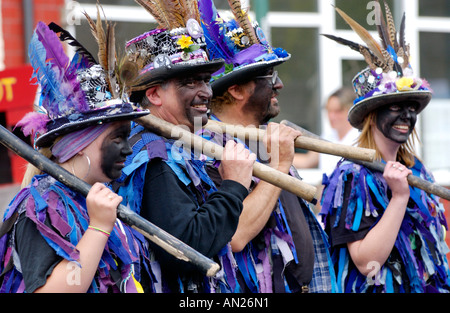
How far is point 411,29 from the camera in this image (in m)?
8.88

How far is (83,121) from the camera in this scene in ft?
9.73

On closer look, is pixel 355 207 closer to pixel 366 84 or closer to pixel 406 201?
pixel 406 201

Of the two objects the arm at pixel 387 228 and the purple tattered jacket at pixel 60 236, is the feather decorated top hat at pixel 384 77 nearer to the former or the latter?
the arm at pixel 387 228

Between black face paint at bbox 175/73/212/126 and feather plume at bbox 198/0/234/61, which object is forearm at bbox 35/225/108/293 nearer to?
black face paint at bbox 175/73/212/126

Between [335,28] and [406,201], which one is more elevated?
[335,28]

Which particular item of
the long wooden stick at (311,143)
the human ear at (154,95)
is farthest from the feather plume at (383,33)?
the human ear at (154,95)

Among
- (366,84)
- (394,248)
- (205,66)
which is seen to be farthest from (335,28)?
(205,66)

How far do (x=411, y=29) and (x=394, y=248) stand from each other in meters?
5.10

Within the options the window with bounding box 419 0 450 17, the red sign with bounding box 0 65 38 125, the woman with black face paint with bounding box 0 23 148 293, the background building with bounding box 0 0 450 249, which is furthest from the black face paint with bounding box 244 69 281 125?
the window with bounding box 419 0 450 17

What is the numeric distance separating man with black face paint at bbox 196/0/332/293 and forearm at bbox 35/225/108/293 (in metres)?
0.92

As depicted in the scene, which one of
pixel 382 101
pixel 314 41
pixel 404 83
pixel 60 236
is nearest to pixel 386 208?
pixel 382 101
